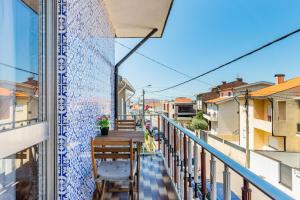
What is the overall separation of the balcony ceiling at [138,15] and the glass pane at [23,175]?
2.44 metres

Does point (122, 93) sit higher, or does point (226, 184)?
point (122, 93)

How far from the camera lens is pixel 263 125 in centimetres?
1606

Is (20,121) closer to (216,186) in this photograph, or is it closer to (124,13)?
(216,186)

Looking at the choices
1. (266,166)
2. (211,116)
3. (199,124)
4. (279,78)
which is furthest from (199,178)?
(199,124)

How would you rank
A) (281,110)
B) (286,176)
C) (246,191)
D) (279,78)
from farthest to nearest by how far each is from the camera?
1. (281,110)
2. (279,78)
3. (286,176)
4. (246,191)

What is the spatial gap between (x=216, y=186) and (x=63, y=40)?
1.26m

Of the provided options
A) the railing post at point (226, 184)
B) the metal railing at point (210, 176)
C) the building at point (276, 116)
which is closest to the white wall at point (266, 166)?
the building at point (276, 116)

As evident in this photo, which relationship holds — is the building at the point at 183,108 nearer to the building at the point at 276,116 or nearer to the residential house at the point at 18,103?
the building at the point at 276,116

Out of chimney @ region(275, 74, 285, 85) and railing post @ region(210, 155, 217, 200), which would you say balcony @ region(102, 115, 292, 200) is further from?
chimney @ region(275, 74, 285, 85)

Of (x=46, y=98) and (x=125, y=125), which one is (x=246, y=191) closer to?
(x=46, y=98)

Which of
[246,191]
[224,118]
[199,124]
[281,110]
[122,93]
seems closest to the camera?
[246,191]

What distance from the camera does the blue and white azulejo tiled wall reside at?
5.32 feet

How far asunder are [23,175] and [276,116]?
15.1 meters

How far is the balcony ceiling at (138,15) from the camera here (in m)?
3.35
